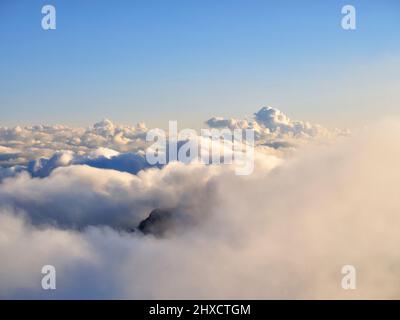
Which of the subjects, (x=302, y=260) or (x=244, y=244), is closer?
(x=302, y=260)

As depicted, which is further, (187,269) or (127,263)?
(127,263)
